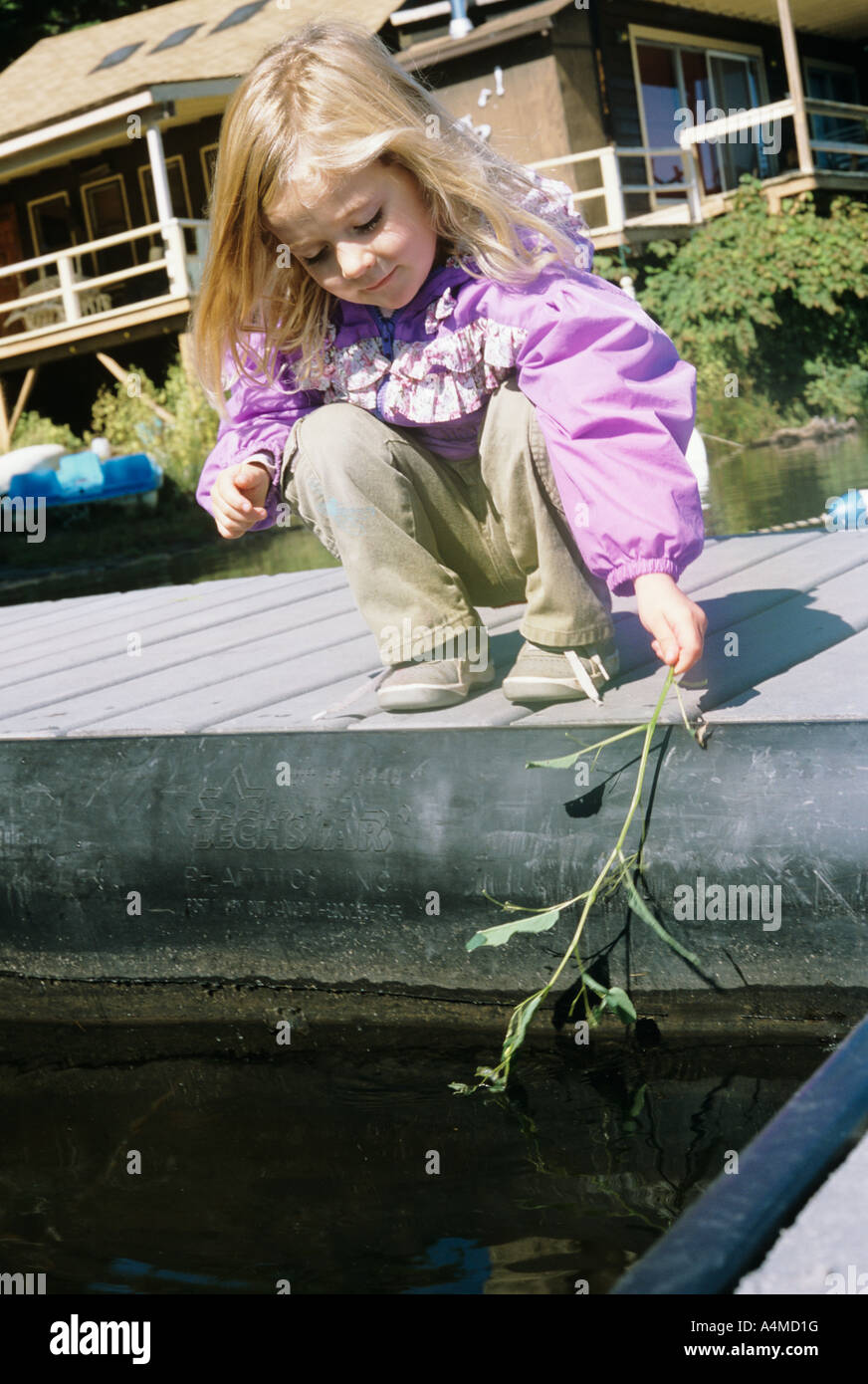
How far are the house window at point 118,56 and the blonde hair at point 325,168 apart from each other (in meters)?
20.9

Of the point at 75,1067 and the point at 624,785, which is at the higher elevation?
the point at 624,785

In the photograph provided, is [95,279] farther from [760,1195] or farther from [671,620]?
[760,1195]

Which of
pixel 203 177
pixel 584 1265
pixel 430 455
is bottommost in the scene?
pixel 584 1265

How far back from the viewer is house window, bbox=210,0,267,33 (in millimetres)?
20344

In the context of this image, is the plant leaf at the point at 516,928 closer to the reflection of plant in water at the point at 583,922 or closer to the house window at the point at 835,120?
the reflection of plant in water at the point at 583,922

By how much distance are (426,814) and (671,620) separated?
0.52 metres

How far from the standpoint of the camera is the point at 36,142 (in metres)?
18.5

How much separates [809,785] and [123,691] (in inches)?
55.7

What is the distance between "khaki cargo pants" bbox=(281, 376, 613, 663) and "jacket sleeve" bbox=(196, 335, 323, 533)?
0.17 ft

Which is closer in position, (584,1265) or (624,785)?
(584,1265)

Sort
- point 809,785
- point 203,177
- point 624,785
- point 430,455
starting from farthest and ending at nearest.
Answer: point 203,177 < point 430,455 < point 624,785 < point 809,785
